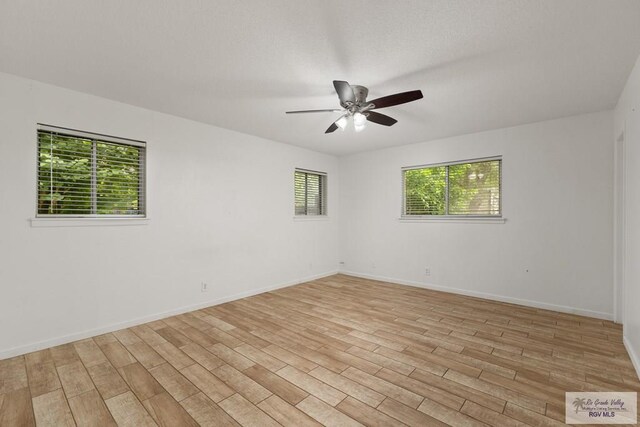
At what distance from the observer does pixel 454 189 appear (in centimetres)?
482

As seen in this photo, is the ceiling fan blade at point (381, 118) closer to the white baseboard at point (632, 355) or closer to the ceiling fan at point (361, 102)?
the ceiling fan at point (361, 102)

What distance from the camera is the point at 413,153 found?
5.18 metres

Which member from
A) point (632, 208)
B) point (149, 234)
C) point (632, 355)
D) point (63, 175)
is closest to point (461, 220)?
point (632, 208)

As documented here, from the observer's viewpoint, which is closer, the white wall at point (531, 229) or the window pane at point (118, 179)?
the window pane at point (118, 179)

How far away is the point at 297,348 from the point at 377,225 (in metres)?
3.34

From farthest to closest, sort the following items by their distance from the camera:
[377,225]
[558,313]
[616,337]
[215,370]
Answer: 1. [377,225]
2. [558,313]
3. [616,337]
4. [215,370]

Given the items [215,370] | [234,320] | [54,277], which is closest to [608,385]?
[215,370]

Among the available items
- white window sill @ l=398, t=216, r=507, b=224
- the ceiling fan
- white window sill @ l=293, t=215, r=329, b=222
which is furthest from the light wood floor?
the ceiling fan

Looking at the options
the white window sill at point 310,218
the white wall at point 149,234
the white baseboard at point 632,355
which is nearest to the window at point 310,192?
the white window sill at point 310,218

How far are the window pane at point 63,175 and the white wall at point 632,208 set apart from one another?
512cm

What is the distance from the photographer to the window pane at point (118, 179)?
127 inches

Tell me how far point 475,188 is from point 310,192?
2957 millimetres

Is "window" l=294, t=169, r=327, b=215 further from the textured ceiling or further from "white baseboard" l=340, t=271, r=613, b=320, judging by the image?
the textured ceiling

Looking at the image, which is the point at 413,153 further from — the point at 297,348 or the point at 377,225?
the point at 297,348
